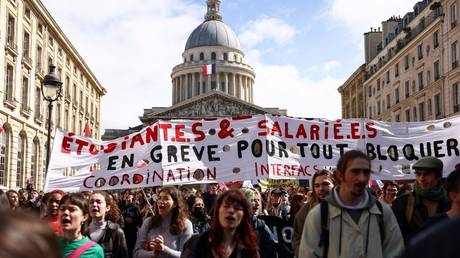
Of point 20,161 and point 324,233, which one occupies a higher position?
point 20,161

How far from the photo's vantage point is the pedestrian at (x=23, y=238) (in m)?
0.87

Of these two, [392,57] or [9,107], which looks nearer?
[9,107]

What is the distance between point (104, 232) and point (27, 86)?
2441 cm

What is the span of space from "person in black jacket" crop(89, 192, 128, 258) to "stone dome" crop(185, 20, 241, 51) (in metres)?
92.2

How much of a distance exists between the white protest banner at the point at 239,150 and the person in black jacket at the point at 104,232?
203 centimetres

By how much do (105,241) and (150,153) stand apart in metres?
2.53

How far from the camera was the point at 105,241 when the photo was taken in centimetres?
510

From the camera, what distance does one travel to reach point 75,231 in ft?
12.6

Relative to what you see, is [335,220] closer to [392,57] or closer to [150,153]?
[150,153]

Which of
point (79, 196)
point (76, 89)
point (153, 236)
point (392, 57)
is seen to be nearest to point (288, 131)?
point (153, 236)

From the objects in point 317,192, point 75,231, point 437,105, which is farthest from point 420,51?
point 75,231

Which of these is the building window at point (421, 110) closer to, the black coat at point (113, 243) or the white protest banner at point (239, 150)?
the white protest banner at point (239, 150)

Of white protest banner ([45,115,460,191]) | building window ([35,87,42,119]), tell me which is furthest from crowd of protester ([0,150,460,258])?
building window ([35,87,42,119])

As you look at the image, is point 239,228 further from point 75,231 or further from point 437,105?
point 437,105
